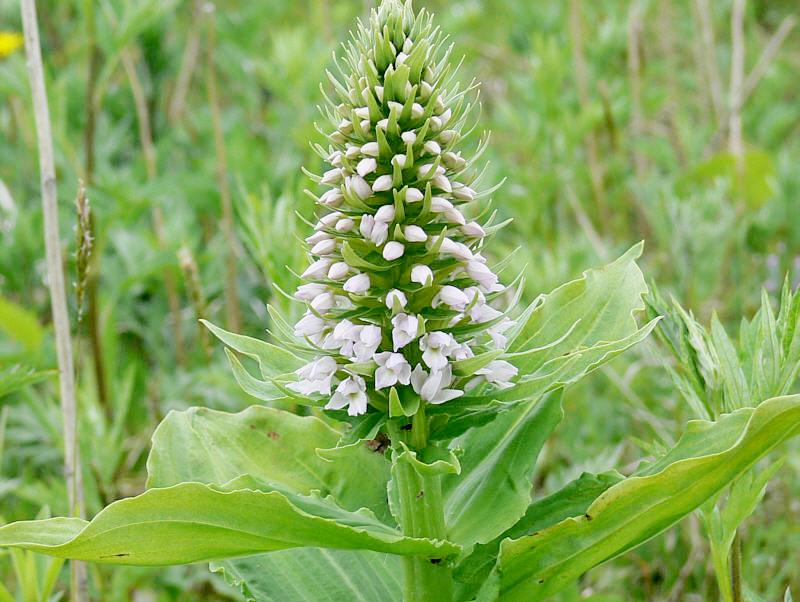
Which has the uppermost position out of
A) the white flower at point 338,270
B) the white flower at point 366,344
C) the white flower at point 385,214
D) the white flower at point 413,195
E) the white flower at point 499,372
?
the white flower at point 413,195

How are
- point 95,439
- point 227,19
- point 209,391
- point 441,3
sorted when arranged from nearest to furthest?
1. point 95,439
2. point 209,391
3. point 227,19
4. point 441,3

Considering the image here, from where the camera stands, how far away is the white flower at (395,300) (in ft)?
5.68

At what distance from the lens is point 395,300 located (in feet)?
5.68

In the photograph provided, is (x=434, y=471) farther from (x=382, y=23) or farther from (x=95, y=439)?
(x=95, y=439)

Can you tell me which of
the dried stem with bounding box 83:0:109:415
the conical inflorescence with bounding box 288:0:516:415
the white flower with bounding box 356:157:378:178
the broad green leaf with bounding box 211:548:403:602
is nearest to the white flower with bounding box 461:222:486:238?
the conical inflorescence with bounding box 288:0:516:415

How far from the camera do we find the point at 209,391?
3.45 meters

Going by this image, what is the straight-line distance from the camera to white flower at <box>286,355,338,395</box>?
5.91 feet

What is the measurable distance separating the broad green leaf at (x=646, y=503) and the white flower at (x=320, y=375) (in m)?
0.47

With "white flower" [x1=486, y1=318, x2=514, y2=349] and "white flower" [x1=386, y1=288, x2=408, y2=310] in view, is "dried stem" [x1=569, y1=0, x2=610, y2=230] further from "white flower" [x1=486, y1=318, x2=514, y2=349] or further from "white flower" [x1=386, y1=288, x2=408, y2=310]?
"white flower" [x1=386, y1=288, x2=408, y2=310]

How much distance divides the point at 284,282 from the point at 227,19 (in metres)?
4.08

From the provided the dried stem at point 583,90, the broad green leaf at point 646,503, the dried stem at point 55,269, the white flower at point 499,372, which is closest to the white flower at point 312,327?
the white flower at point 499,372

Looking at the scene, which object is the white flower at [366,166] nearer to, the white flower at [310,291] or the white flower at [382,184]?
the white flower at [382,184]

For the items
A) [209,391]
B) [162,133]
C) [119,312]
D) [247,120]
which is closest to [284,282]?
Result: [209,391]

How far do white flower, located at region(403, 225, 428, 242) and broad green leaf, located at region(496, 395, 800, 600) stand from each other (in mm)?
583
